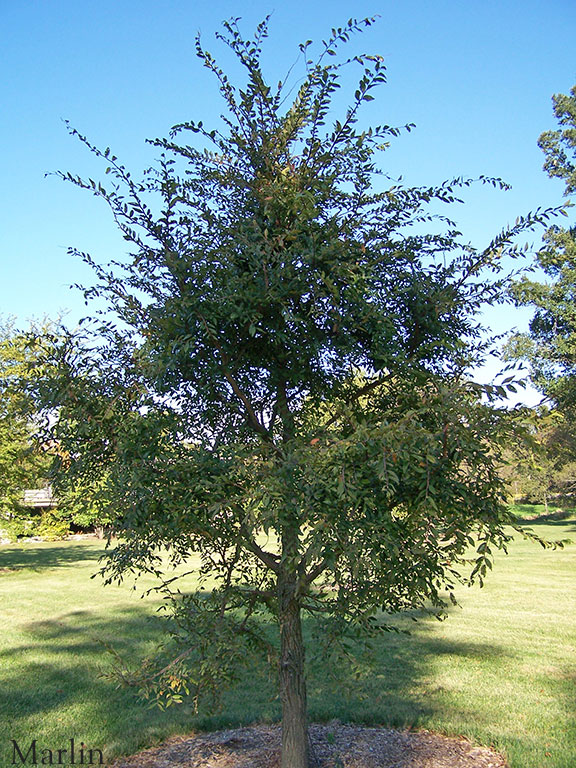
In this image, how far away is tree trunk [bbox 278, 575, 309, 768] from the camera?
445cm

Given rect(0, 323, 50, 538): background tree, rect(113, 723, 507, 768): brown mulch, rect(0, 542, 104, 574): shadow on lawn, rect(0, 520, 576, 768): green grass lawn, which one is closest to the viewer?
rect(113, 723, 507, 768): brown mulch

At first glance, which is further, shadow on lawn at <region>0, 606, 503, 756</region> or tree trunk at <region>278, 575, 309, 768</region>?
shadow on lawn at <region>0, 606, 503, 756</region>

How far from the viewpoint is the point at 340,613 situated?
3.95m

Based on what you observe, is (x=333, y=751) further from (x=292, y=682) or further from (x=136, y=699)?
(x=136, y=699)

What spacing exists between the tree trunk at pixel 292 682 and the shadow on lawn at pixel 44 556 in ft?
58.7

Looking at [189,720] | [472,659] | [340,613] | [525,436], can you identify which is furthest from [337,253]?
[472,659]

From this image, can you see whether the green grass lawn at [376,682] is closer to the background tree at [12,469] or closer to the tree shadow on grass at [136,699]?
the tree shadow on grass at [136,699]

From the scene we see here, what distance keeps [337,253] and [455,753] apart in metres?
4.40

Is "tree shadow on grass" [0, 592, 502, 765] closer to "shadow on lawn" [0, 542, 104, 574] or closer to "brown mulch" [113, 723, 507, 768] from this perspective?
"brown mulch" [113, 723, 507, 768]

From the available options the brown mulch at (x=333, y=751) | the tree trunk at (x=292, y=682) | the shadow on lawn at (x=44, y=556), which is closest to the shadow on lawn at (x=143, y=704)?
the tree trunk at (x=292, y=682)

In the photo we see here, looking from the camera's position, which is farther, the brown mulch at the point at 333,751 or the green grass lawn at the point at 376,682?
the green grass lawn at the point at 376,682

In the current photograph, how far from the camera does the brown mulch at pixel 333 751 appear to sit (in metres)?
5.02

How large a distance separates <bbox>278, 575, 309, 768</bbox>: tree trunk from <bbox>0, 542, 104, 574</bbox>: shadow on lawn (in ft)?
58.7

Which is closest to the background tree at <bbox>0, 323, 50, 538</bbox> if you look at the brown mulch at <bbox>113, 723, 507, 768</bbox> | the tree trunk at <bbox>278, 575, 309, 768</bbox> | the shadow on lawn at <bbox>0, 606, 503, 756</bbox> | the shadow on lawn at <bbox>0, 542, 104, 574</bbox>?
the shadow on lawn at <bbox>0, 542, 104, 574</bbox>
